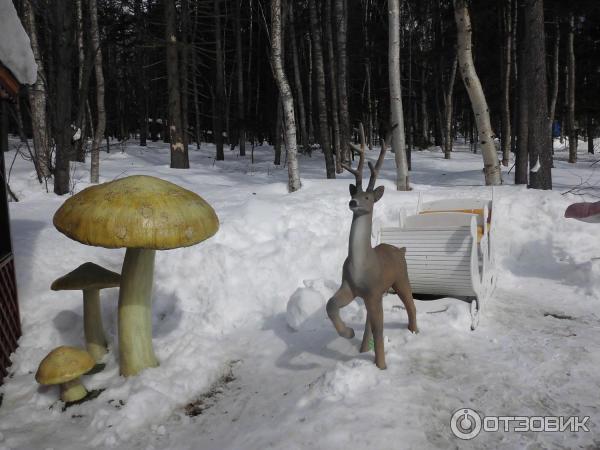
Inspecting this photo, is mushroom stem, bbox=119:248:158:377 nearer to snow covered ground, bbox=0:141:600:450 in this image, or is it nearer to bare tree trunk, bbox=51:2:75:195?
snow covered ground, bbox=0:141:600:450

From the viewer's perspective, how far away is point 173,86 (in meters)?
11.6

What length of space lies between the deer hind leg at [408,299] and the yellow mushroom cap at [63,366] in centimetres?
260

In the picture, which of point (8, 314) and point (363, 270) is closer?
point (363, 270)

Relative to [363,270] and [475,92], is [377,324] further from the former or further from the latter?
[475,92]

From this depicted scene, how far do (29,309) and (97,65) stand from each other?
6.65m

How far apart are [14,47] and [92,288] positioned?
198 centimetres

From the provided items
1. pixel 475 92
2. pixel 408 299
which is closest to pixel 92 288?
pixel 408 299

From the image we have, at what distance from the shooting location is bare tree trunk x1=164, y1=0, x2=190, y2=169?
11594mm

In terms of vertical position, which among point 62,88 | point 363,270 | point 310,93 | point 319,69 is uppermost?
point 310,93

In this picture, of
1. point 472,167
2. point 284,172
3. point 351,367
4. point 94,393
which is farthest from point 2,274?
point 472,167

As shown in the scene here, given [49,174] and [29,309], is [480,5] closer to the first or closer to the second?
[49,174]

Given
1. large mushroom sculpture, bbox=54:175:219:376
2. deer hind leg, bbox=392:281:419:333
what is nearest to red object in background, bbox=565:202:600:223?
deer hind leg, bbox=392:281:419:333

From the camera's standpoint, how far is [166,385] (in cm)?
338

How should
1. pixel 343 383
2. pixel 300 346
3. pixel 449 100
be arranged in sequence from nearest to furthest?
1. pixel 343 383
2. pixel 300 346
3. pixel 449 100
